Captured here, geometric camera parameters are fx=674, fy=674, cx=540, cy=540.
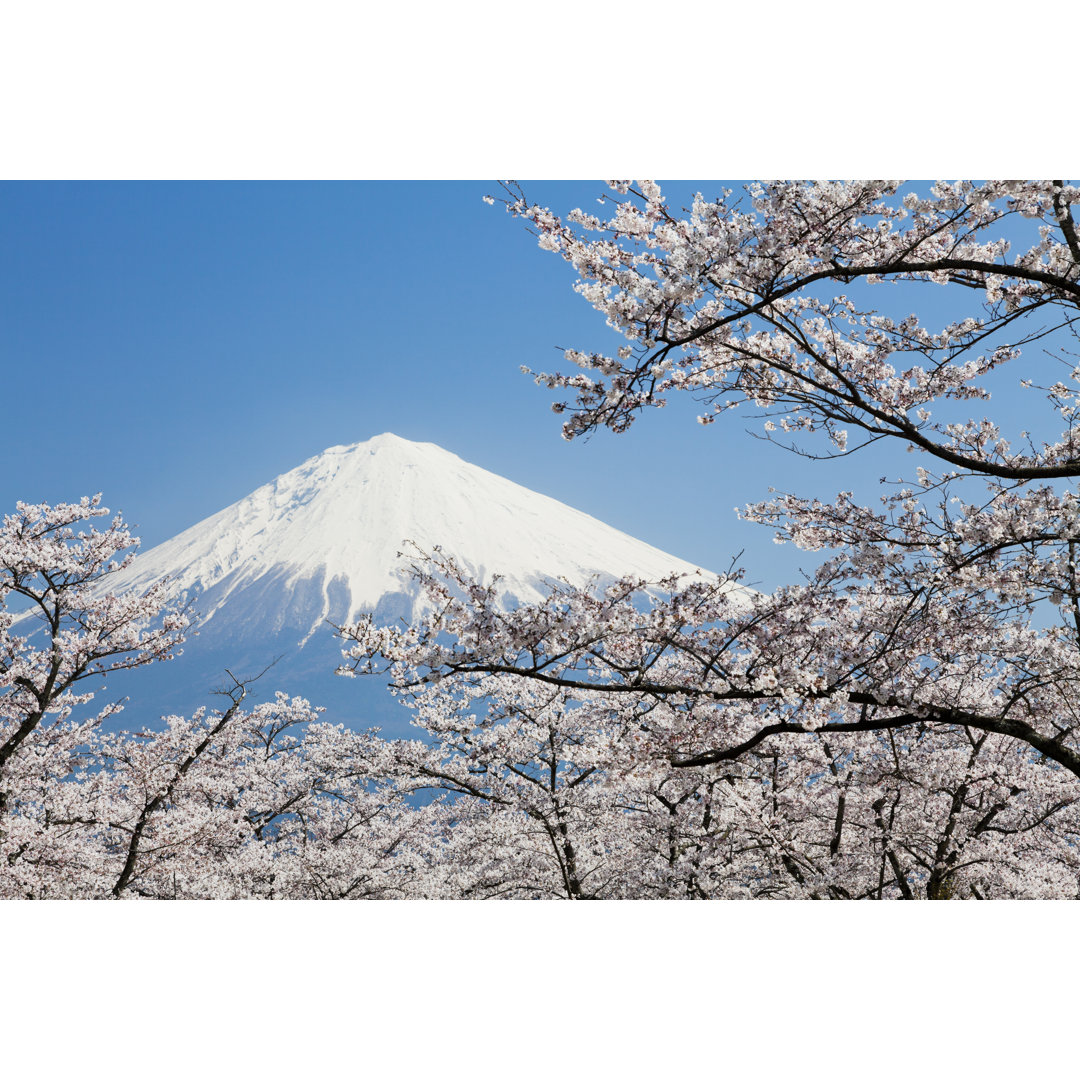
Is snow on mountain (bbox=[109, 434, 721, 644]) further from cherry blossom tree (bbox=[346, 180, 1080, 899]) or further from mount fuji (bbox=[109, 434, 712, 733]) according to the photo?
cherry blossom tree (bbox=[346, 180, 1080, 899])

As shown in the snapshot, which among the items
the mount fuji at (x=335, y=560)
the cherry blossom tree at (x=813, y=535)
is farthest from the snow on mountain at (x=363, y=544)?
the cherry blossom tree at (x=813, y=535)

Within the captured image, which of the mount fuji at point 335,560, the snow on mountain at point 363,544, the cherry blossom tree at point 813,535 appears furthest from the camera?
the snow on mountain at point 363,544

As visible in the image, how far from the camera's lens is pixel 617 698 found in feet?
13.9

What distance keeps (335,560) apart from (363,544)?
2417 millimetres

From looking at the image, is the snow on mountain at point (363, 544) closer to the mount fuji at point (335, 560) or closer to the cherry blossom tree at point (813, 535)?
the mount fuji at point (335, 560)

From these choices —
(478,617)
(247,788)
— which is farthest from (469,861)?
(478,617)

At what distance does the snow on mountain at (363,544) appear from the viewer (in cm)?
4041

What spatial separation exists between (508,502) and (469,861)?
44.3 m

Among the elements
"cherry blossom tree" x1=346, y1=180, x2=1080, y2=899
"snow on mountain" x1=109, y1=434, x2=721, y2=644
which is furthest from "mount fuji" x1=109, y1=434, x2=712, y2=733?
"cherry blossom tree" x1=346, y1=180, x2=1080, y2=899

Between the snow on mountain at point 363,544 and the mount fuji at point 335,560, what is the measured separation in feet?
0.36

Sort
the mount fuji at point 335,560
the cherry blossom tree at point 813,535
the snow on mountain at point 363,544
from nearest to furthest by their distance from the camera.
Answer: the cherry blossom tree at point 813,535 < the mount fuji at point 335,560 < the snow on mountain at point 363,544

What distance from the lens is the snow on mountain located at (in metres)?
40.4

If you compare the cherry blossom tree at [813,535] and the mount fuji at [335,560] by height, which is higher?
the mount fuji at [335,560]
